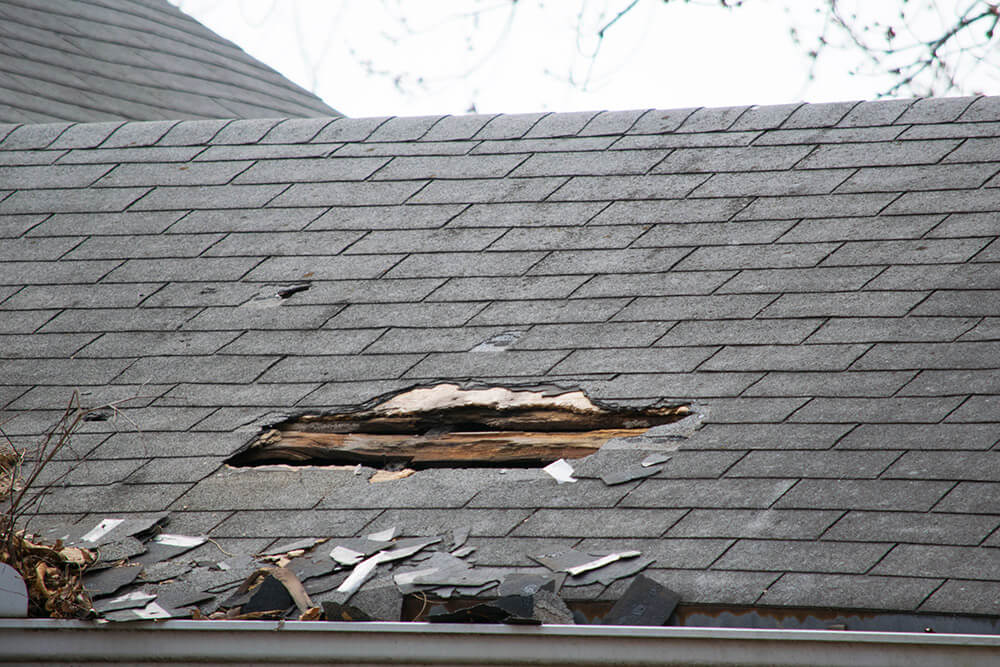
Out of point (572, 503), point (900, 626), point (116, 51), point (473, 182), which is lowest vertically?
point (900, 626)

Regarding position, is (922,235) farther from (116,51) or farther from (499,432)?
(116,51)

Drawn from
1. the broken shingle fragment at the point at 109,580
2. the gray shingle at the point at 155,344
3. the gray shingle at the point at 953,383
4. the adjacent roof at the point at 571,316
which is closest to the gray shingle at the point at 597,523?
the adjacent roof at the point at 571,316

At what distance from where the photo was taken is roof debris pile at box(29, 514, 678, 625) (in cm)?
279

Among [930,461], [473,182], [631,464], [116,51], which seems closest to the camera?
[930,461]

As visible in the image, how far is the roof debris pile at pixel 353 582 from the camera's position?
279 cm

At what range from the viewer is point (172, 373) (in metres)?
4.13

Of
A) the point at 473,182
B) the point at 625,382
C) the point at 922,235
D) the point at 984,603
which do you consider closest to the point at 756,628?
the point at 984,603

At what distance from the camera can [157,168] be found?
560 centimetres

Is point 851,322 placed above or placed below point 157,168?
below

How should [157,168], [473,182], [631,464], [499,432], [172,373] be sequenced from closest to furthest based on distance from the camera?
1. [631,464]
2. [499,432]
3. [172,373]
4. [473,182]
5. [157,168]

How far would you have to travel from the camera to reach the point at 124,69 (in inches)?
345

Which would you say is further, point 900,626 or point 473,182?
point 473,182

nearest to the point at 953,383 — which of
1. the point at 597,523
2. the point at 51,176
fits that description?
the point at 597,523

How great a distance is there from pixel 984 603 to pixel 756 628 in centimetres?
61
